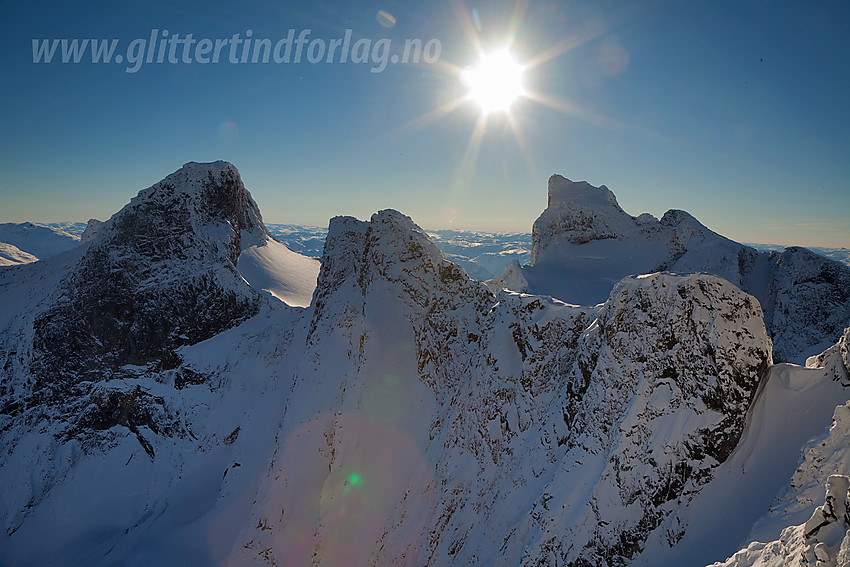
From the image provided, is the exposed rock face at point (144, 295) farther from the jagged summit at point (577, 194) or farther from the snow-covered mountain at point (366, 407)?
the jagged summit at point (577, 194)

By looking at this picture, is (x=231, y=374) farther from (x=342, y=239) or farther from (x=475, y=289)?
(x=475, y=289)

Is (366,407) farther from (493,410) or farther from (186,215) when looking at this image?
(186,215)

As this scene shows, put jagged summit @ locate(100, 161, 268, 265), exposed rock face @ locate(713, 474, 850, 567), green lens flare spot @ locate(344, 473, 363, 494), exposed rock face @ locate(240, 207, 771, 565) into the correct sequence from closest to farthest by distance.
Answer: exposed rock face @ locate(713, 474, 850, 567), exposed rock face @ locate(240, 207, 771, 565), green lens flare spot @ locate(344, 473, 363, 494), jagged summit @ locate(100, 161, 268, 265)

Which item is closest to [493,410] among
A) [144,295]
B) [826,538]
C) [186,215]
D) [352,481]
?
[352,481]

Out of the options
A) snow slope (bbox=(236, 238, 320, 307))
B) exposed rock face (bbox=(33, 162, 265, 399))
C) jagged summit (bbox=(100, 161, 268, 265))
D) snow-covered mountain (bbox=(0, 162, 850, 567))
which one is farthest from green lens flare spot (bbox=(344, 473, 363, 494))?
jagged summit (bbox=(100, 161, 268, 265))

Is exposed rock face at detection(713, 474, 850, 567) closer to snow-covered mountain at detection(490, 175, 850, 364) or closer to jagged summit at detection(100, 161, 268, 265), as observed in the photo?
snow-covered mountain at detection(490, 175, 850, 364)

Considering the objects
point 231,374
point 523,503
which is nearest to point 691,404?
point 523,503

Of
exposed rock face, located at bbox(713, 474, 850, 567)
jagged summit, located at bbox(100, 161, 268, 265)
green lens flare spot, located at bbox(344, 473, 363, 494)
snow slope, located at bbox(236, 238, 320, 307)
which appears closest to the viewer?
exposed rock face, located at bbox(713, 474, 850, 567)
